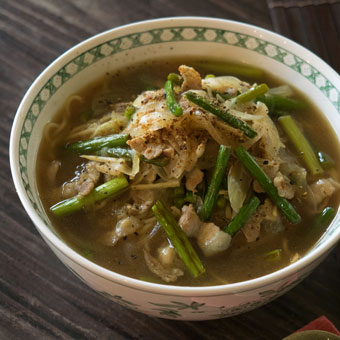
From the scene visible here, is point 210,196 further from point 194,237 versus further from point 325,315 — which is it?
point 325,315

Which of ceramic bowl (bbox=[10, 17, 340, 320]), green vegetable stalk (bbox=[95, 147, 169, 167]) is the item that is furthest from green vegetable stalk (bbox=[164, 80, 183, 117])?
ceramic bowl (bbox=[10, 17, 340, 320])

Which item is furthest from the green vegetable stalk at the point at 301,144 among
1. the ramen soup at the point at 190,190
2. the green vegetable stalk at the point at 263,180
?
the green vegetable stalk at the point at 263,180

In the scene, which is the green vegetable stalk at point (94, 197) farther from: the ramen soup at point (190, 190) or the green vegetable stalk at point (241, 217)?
the green vegetable stalk at point (241, 217)

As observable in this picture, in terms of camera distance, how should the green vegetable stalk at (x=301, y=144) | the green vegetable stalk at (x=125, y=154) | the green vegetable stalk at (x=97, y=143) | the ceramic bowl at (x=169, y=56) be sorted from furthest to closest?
the green vegetable stalk at (x=301, y=144), the green vegetable stalk at (x=97, y=143), the green vegetable stalk at (x=125, y=154), the ceramic bowl at (x=169, y=56)

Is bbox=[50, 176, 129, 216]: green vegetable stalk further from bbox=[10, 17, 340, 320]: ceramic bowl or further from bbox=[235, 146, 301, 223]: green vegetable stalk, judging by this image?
bbox=[235, 146, 301, 223]: green vegetable stalk

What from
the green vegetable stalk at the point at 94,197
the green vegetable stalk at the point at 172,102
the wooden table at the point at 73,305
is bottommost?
the wooden table at the point at 73,305

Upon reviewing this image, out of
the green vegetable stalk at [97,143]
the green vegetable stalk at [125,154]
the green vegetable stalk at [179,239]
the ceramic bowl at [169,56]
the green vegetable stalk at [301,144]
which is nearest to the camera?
the ceramic bowl at [169,56]

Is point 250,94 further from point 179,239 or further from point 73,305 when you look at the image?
point 73,305
